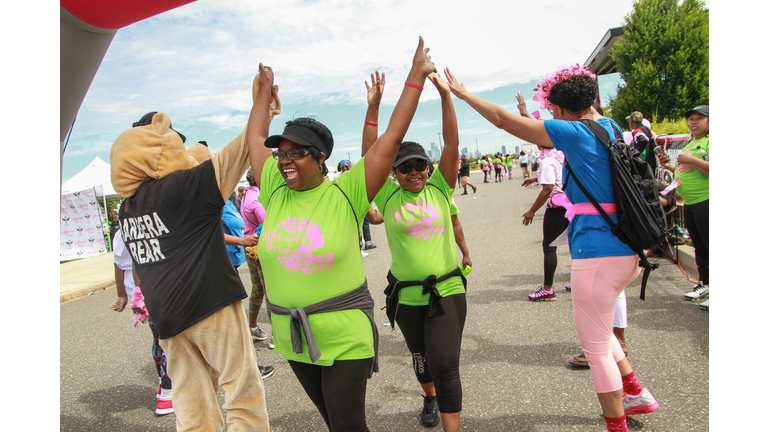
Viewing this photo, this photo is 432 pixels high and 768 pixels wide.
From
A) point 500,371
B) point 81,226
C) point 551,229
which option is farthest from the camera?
point 81,226

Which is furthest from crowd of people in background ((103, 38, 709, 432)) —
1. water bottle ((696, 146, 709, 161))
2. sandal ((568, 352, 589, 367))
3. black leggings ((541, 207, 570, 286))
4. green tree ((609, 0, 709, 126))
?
green tree ((609, 0, 709, 126))

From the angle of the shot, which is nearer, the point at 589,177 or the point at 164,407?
the point at 589,177

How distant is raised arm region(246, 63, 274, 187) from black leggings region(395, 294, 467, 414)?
123 cm

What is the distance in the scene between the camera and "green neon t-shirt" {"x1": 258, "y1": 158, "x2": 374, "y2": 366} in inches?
77.7

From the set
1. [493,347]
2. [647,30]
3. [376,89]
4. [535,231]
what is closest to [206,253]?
[376,89]

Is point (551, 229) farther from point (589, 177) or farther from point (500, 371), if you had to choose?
point (589, 177)

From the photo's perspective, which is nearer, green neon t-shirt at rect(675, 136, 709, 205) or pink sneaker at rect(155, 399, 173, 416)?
pink sneaker at rect(155, 399, 173, 416)

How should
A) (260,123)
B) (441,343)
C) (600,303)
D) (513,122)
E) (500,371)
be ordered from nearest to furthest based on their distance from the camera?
1. (513,122)
2. (600,303)
3. (260,123)
4. (441,343)
5. (500,371)

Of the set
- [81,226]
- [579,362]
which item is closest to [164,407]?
[579,362]

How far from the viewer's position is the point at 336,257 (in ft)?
6.49

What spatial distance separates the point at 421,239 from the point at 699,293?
3.88 m

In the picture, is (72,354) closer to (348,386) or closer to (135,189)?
(135,189)

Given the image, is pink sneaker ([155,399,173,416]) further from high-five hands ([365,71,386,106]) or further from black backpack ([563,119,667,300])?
black backpack ([563,119,667,300])
